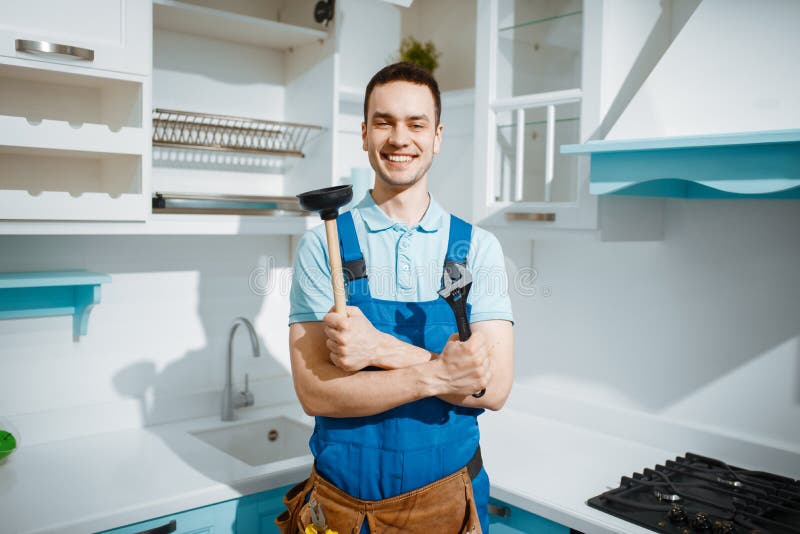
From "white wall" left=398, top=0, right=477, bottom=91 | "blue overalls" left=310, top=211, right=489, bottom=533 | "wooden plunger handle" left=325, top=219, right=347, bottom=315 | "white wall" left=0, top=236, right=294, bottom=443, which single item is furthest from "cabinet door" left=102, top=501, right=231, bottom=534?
"white wall" left=398, top=0, right=477, bottom=91

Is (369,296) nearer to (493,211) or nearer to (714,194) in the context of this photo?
(493,211)

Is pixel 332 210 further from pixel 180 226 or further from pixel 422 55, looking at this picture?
pixel 422 55

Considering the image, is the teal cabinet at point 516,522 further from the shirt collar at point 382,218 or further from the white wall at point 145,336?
the white wall at point 145,336

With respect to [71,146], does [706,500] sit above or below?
below

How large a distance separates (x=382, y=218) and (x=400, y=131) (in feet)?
0.62

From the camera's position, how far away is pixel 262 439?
2389 millimetres

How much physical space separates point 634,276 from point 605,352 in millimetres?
270

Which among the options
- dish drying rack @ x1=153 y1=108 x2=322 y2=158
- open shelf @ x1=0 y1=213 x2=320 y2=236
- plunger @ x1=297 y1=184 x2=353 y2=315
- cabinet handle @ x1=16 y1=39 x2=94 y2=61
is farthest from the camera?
dish drying rack @ x1=153 y1=108 x2=322 y2=158

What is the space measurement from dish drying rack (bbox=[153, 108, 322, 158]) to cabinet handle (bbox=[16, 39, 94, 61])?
366mm

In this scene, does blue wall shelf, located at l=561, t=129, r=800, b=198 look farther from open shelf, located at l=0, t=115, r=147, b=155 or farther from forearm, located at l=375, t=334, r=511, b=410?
open shelf, located at l=0, t=115, r=147, b=155

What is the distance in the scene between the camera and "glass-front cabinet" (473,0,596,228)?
1.96 meters

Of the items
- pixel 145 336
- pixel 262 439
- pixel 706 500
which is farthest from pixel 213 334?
pixel 706 500

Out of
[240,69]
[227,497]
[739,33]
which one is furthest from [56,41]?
[739,33]

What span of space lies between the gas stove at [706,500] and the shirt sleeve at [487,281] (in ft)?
1.84
